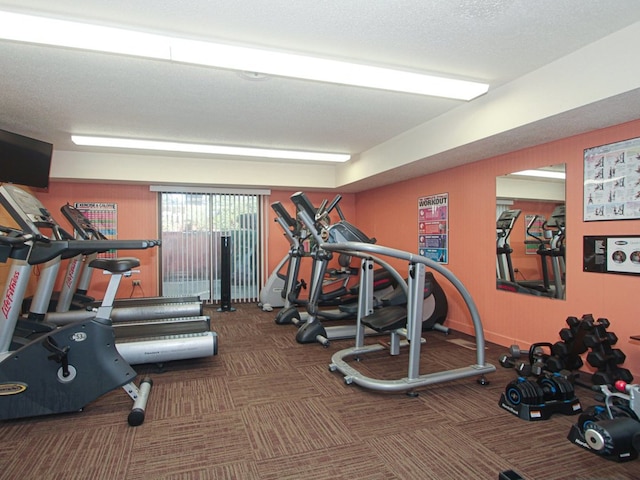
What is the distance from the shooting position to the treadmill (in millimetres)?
2525

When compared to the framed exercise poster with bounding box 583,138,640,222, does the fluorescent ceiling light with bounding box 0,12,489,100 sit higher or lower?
higher

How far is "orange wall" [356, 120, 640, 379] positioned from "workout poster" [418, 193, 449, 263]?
3.8 inches

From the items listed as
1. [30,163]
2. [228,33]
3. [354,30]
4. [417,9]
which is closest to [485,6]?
[417,9]

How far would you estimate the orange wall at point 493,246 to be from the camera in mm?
3016

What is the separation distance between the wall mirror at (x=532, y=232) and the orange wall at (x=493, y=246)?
0.08 m

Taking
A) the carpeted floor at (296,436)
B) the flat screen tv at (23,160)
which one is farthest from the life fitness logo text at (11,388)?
the flat screen tv at (23,160)

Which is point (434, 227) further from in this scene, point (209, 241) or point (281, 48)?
point (209, 241)

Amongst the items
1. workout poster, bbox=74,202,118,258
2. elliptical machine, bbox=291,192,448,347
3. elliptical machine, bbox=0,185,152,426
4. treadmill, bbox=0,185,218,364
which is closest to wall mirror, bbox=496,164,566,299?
elliptical machine, bbox=291,192,448,347

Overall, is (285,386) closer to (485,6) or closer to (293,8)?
(293,8)

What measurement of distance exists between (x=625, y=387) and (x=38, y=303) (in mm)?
4688

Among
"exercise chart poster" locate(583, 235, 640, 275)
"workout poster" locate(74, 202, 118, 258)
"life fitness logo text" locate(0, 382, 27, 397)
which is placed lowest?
"life fitness logo text" locate(0, 382, 27, 397)

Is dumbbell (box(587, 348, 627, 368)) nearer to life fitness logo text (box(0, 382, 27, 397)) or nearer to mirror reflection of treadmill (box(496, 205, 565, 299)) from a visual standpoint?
mirror reflection of treadmill (box(496, 205, 565, 299))

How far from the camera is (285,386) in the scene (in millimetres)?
3066

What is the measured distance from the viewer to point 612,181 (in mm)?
3031
